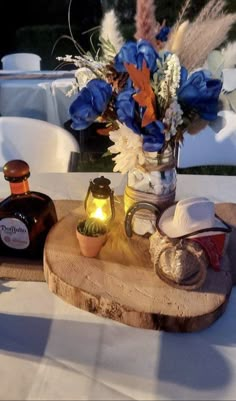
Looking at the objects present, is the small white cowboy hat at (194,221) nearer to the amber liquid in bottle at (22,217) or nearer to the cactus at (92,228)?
the cactus at (92,228)

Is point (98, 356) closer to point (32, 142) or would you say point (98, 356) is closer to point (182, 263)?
point (182, 263)

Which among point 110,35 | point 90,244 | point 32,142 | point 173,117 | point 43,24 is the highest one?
point 110,35

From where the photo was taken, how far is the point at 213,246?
0.74m

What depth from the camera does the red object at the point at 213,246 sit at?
73cm

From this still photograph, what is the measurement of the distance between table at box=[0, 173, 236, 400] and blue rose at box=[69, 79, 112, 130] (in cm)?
32

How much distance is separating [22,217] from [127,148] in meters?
0.24

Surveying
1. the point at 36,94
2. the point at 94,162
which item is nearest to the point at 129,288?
the point at 36,94

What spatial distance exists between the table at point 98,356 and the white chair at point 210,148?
885mm

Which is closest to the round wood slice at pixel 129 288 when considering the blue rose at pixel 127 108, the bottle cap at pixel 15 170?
the bottle cap at pixel 15 170

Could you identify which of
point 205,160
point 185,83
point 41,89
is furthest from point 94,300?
point 41,89

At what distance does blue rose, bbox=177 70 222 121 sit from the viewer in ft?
2.29

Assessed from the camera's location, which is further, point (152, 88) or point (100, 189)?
point (100, 189)

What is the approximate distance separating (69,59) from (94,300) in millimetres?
411

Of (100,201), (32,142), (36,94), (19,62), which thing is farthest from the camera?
(19,62)
